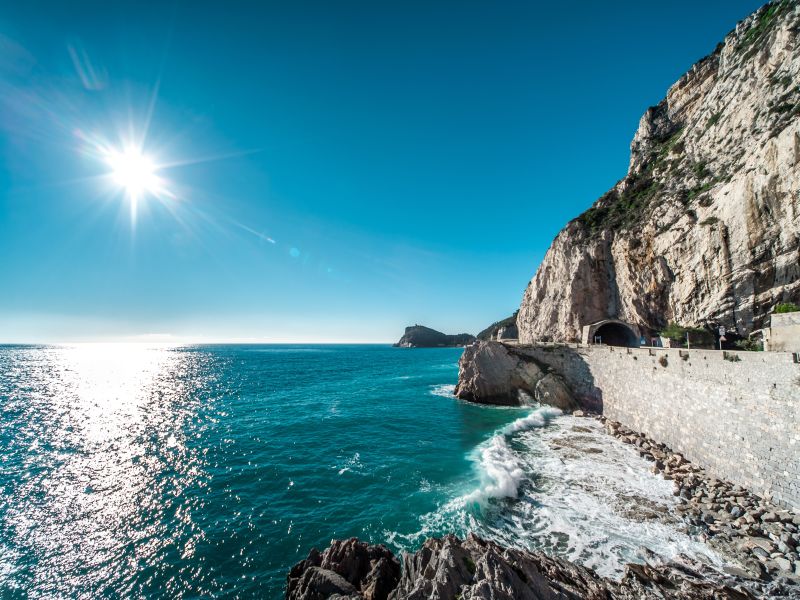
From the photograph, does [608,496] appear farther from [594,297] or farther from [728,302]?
[594,297]

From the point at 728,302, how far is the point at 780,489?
18907 mm

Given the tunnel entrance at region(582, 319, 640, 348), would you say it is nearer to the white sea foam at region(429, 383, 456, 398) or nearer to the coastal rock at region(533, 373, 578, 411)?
the coastal rock at region(533, 373, 578, 411)

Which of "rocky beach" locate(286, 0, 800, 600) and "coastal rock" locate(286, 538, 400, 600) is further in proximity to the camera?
"rocky beach" locate(286, 0, 800, 600)

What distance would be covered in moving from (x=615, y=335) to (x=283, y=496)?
139 ft

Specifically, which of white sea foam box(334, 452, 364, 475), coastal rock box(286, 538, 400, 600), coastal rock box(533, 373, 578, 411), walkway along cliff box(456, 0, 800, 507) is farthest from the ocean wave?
walkway along cliff box(456, 0, 800, 507)

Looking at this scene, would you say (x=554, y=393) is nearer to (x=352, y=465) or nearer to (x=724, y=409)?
(x=724, y=409)

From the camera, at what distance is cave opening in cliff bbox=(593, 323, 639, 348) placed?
3822 centimetres

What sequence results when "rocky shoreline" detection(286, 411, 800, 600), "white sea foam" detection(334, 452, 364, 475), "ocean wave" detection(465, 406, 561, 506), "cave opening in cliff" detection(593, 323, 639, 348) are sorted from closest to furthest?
"rocky shoreline" detection(286, 411, 800, 600) → "ocean wave" detection(465, 406, 561, 506) → "white sea foam" detection(334, 452, 364, 475) → "cave opening in cliff" detection(593, 323, 639, 348)

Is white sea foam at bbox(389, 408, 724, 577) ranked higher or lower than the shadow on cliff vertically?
lower

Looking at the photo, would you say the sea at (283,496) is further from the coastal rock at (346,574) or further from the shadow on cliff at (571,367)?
the shadow on cliff at (571,367)

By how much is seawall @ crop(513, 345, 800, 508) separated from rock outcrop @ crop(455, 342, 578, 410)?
8.14 m

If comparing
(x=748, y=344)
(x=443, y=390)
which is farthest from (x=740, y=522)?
(x=443, y=390)

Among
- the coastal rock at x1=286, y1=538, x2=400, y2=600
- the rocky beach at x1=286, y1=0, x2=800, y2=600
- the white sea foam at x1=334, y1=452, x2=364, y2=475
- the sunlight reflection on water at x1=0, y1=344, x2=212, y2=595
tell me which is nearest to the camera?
the coastal rock at x1=286, y1=538, x2=400, y2=600

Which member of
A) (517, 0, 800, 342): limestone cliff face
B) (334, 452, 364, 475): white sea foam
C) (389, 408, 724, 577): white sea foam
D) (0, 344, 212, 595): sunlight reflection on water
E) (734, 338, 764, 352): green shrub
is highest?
→ (517, 0, 800, 342): limestone cliff face
